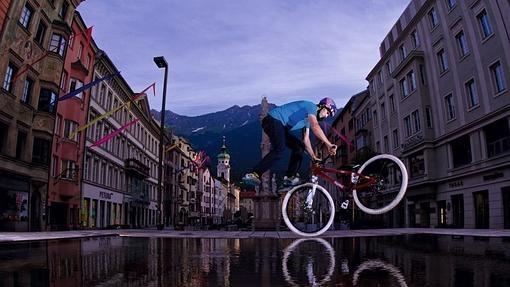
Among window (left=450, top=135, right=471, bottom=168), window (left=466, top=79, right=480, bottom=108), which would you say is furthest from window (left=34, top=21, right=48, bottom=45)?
window (left=450, top=135, right=471, bottom=168)

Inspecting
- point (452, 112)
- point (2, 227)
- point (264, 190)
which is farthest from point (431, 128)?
point (2, 227)

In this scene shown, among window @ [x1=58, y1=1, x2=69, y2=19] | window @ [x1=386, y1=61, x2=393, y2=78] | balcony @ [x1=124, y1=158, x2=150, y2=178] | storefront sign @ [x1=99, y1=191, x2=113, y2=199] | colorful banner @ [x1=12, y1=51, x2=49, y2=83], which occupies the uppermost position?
window @ [x1=58, y1=1, x2=69, y2=19]

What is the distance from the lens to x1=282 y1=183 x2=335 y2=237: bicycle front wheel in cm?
1001

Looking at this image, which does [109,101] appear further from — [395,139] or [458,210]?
[458,210]

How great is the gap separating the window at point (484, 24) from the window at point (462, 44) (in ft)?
7.18

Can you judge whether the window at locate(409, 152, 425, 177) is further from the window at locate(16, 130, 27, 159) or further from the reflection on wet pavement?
the reflection on wet pavement

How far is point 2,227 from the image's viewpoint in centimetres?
2845

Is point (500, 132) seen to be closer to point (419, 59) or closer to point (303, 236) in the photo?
point (419, 59)

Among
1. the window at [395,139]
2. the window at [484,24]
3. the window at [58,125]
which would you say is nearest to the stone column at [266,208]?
the window at [484,24]

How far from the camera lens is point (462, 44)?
33969mm

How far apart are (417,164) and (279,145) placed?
36.6m

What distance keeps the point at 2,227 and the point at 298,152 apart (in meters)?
26.3

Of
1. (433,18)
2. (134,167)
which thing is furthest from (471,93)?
(134,167)

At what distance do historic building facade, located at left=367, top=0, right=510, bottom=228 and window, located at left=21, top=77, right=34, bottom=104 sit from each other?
32147 mm
